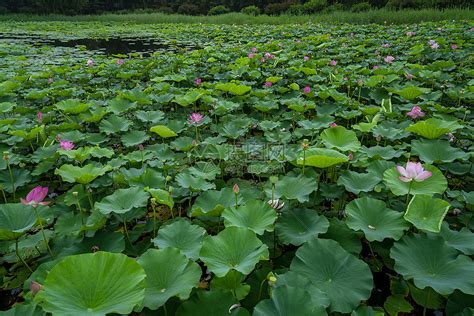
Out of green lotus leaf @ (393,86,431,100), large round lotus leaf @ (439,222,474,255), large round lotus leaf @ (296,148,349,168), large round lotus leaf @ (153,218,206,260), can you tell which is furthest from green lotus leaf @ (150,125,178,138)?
green lotus leaf @ (393,86,431,100)

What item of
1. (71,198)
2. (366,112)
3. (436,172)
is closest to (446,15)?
(366,112)

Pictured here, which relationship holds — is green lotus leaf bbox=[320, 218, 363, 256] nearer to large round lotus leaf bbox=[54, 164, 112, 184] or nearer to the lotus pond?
the lotus pond

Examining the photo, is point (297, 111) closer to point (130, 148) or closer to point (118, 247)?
point (130, 148)

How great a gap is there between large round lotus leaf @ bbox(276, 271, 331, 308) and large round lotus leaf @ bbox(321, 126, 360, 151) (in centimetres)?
99

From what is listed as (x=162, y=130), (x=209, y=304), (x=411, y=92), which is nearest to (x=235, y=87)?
(x=162, y=130)

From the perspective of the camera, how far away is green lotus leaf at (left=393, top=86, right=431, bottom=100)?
2.83 m

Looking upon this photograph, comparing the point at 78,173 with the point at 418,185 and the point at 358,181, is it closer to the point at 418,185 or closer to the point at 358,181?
the point at 358,181

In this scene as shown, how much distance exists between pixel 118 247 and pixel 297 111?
1.85 m

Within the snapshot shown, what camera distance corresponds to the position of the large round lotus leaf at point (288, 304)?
881mm

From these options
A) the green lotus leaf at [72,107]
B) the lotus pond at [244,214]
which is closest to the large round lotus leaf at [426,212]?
the lotus pond at [244,214]

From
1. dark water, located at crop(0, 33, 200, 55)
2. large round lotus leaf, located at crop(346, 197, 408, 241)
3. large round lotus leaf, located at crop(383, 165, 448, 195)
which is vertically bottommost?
large round lotus leaf, located at crop(346, 197, 408, 241)

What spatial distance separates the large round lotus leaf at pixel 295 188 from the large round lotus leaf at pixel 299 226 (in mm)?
80

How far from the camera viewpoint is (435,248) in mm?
1168

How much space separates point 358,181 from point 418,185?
0.25 metres
